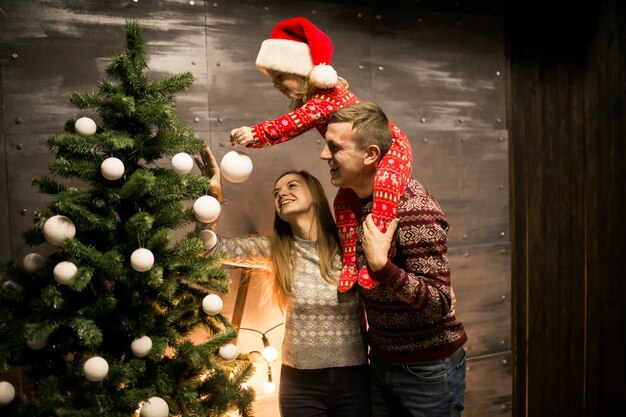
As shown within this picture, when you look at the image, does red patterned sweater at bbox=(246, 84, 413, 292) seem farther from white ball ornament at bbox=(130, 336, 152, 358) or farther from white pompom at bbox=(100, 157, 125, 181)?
white ball ornament at bbox=(130, 336, 152, 358)

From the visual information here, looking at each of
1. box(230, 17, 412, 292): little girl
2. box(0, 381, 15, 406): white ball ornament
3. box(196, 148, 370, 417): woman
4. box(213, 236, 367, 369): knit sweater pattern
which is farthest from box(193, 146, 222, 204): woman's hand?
box(0, 381, 15, 406): white ball ornament

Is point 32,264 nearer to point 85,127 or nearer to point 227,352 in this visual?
point 85,127

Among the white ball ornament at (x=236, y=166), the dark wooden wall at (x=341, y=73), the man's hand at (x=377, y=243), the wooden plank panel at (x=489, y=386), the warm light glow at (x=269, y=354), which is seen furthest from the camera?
the wooden plank panel at (x=489, y=386)

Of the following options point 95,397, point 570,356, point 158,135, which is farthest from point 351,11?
point 570,356

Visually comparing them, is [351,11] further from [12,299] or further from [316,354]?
[12,299]

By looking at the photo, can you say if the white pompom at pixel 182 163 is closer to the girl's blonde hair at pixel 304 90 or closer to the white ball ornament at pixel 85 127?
the white ball ornament at pixel 85 127

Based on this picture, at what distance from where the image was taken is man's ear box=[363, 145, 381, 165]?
188cm

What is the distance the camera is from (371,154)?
189 cm

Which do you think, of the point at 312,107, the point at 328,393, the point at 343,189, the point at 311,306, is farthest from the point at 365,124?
the point at 328,393

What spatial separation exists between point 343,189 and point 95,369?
1.09m

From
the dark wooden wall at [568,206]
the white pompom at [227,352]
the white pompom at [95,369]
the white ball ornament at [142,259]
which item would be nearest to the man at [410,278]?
the white pompom at [227,352]

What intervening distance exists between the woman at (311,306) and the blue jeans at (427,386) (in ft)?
0.49

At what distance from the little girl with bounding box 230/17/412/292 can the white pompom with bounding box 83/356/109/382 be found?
0.83 meters

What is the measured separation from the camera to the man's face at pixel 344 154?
1874 mm
